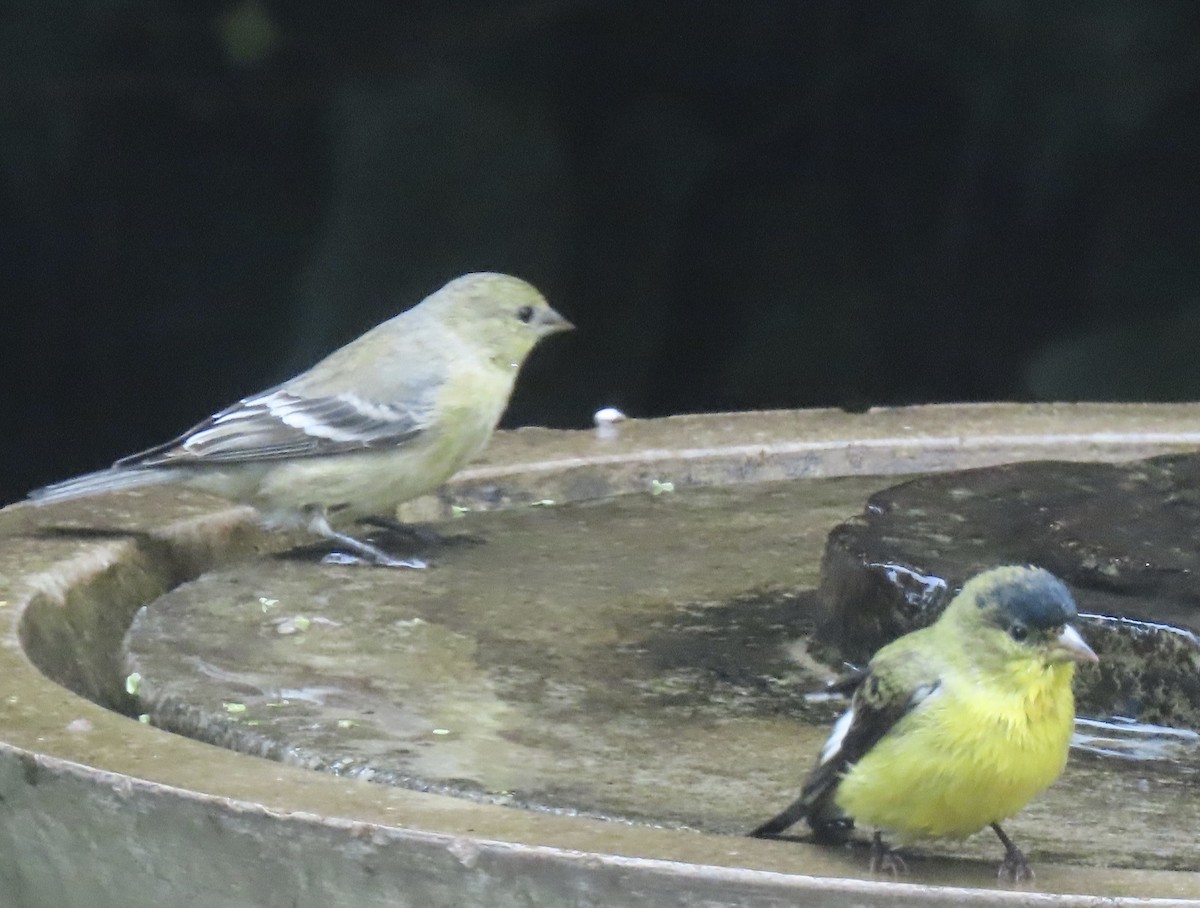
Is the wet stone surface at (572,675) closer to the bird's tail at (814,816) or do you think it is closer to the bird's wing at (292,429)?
the bird's tail at (814,816)

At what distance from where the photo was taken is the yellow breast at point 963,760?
194 centimetres

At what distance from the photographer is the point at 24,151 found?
5.60 meters

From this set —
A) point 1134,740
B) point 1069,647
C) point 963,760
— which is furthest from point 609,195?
point 963,760

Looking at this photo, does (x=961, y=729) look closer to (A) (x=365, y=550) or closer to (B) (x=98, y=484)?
(A) (x=365, y=550)

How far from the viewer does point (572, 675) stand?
268 centimetres

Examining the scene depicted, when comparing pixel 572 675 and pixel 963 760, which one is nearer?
pixel 963 760

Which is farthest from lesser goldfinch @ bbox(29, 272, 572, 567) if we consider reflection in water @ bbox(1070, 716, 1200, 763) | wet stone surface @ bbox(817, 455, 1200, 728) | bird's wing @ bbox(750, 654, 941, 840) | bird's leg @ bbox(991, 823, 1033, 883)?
bird's leg @ bbox(991, 823, 1033, 883)

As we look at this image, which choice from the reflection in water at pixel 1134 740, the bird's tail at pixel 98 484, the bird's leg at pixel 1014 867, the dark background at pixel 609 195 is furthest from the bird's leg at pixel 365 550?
the dark background at pixel 609 195

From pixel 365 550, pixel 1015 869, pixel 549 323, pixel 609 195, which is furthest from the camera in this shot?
pixel 609 195

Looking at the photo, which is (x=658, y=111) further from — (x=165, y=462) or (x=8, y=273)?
(x=165, y=462)

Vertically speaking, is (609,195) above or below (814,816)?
above

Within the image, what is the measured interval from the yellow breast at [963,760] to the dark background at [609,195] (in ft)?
11.4

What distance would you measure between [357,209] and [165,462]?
6.60ft

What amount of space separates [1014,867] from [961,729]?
0.50ft
